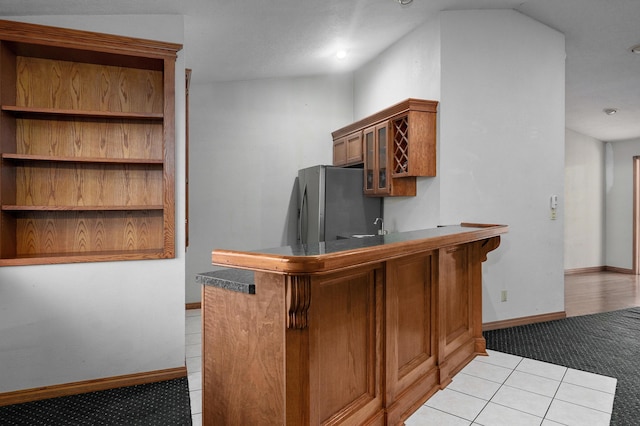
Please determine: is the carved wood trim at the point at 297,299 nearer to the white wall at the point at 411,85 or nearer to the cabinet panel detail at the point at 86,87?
the cabinet panel detail at the point at 86,87

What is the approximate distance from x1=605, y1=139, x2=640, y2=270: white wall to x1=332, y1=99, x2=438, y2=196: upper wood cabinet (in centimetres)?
578

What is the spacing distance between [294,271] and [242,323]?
19.2 inches

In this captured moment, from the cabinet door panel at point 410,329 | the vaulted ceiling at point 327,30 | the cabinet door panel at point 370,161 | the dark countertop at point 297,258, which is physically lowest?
the cabinet door panel at point 410,329

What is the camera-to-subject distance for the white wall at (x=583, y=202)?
7.35 metres

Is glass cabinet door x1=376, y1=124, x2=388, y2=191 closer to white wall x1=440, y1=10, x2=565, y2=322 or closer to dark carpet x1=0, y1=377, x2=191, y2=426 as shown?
white wall x1=440, y1=10, x2=565, y2=322

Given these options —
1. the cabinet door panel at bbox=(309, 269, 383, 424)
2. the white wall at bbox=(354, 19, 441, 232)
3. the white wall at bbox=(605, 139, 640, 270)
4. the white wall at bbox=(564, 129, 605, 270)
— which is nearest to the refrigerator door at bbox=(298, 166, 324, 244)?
the white wall at bbox=(354, 19, 441, 232)

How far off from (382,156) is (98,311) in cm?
303

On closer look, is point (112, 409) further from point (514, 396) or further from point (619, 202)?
point (619, 202)

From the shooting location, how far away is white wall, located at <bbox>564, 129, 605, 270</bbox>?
735 centimetres

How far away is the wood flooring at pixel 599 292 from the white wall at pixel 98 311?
13.9 ft

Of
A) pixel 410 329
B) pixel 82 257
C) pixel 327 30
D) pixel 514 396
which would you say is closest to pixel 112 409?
pixel 82 257

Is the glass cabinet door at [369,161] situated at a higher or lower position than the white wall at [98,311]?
higher

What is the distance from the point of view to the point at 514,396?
101 inches

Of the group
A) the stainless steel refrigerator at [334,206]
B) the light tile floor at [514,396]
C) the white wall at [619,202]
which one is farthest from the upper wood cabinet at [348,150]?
the white wall at [619,202]
